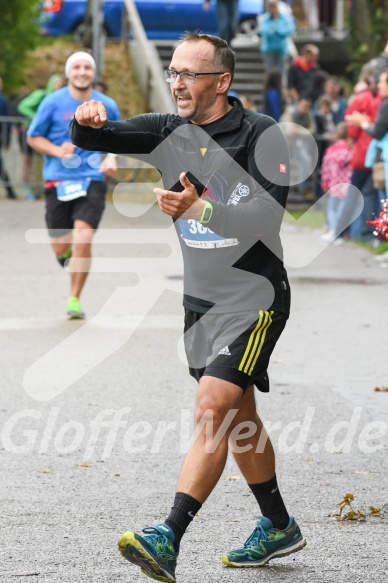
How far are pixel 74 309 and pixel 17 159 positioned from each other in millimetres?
11859

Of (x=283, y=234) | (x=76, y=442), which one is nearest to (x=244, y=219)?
(x=76, y=442)

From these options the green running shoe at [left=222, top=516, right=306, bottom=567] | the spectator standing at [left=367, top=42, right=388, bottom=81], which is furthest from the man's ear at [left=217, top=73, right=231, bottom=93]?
the spectator standing at [left=367, top=42, right=388, bottom=81]

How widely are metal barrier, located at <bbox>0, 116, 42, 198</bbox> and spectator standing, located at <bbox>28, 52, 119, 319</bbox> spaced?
10539mm

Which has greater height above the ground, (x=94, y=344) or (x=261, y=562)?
(x=261, y=562)

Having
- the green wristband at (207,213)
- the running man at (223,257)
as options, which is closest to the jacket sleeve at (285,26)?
the running man at (223,257)

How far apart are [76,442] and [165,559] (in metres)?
2.58

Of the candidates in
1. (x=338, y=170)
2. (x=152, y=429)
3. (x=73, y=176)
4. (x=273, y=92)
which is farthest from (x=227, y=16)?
(x=152, y=429)

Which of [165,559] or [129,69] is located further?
[129,69]

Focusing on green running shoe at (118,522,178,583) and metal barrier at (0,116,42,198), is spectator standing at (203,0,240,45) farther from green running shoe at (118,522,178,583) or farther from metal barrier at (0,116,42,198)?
green running shoe at (118,522,178,583)

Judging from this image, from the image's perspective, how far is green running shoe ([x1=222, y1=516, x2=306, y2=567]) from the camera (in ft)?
16.5

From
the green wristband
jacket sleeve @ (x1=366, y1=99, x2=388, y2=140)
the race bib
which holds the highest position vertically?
the green wristband

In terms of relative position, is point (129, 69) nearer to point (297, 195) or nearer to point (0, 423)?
point (297, 195)

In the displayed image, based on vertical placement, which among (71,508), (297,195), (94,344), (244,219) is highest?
(244,219)

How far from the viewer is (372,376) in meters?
8.95
